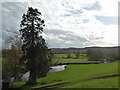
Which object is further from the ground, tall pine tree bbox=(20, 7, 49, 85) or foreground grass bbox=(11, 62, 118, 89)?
tall pine tree bbox=(20, 7, 49, 85)

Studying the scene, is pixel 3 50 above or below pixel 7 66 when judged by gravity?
above

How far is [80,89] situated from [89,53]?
103m

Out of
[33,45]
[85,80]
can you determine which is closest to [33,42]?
[33,45]

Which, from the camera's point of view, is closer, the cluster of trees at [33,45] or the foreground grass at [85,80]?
the foreground grass at [85,80]

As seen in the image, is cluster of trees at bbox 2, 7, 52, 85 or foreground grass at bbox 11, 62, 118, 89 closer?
foreground grass at bbox 11, 62, 118, 89

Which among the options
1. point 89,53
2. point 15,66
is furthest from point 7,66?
point 89,53

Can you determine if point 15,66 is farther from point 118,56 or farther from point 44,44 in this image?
point 118,56

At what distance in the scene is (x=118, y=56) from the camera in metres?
100

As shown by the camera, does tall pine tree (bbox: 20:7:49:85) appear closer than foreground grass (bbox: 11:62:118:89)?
No

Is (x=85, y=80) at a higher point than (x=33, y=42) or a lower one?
lower

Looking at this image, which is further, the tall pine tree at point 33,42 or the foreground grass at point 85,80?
the tall pine tree at point 33,42

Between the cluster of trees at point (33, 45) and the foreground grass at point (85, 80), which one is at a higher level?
the cluster of trees at point (33, 45)

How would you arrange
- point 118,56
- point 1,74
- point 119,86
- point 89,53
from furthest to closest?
point 89,53
point 118,56
point 1,74
point 119,86

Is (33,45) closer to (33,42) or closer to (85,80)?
(33,42)
